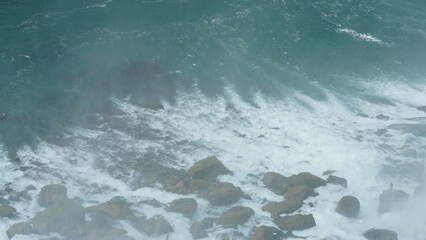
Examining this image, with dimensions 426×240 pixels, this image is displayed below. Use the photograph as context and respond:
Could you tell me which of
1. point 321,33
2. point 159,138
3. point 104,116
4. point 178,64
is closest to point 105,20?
point 178,64

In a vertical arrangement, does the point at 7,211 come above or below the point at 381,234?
below

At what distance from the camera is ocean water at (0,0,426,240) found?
143ft

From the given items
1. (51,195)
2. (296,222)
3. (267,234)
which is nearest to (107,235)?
(51,195)

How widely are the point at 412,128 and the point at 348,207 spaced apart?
1676 cm

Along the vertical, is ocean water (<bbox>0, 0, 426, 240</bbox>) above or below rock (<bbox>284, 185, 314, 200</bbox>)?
above

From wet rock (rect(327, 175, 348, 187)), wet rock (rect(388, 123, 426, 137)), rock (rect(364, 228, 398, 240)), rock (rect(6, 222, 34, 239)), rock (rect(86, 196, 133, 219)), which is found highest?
wet rock (rect(388, 123, 426, 137))

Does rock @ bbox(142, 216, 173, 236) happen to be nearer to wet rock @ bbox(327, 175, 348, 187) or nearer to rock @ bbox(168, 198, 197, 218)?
rock @ bbox(168, 198, 197, 218)

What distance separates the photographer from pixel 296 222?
39781 millimetres

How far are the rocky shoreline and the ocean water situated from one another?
A: 76 cm

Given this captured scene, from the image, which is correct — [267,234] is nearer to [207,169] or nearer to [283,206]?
[283,206]

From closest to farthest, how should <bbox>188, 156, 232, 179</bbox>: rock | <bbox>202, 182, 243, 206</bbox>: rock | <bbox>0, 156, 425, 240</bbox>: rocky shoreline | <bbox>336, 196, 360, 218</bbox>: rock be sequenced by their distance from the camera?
1. <bbox>0, 156, 425, 240</bbox>: rocky shoreline
2. <bbox>336, 196, 360, 218</bbox>: rock
3. <bbox>202, 182, 243, 206</bbox>: rock
4. <bbox>188, 156, 232, 179</bbox>: rock

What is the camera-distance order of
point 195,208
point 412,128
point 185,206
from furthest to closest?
1. point 412,128
2. point 195,208
3. point 185,206

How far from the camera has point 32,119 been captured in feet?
159

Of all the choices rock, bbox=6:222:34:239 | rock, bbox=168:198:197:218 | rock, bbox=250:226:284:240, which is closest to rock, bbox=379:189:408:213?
rock, bbox=250:226:284:240
